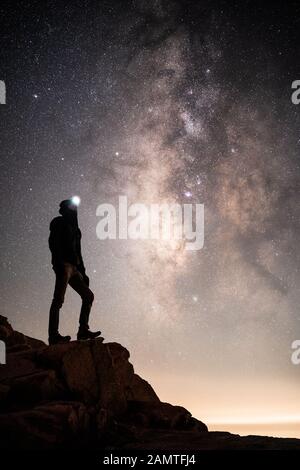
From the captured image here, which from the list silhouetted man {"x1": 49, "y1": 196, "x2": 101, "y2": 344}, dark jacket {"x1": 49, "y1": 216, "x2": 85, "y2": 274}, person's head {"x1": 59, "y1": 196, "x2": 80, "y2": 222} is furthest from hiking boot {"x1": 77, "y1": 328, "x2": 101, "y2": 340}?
person's head {"x1": 59, "y1": 196, "x2": 80, "y2": 222}

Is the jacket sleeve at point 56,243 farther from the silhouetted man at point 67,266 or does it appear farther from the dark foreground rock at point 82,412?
the dark foreground rock at point 82,412

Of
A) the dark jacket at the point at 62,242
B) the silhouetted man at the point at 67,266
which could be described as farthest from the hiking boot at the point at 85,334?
the dark jacket at the point at 62,242

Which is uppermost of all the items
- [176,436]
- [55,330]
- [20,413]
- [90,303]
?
[90,303]

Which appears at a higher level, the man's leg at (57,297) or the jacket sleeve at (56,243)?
the jacket sleeve at (56,243)

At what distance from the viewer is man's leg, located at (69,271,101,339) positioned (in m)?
9.29

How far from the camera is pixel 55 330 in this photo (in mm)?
8898

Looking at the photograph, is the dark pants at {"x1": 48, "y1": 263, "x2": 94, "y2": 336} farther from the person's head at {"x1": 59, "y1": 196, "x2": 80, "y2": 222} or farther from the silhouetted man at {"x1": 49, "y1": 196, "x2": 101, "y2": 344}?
the person's head at {"x1": 59, "y1": 196, "x2": 80, "y2": 222}

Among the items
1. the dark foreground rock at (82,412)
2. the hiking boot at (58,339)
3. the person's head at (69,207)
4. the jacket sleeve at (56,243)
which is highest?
the person's head at (69,207)

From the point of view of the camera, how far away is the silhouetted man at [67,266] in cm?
883

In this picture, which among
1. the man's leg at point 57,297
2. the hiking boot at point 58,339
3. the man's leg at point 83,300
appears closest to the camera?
the man's leg at point 57,297
